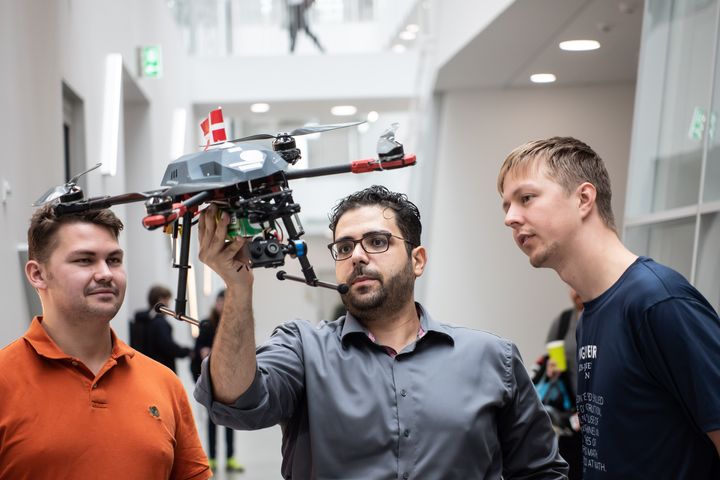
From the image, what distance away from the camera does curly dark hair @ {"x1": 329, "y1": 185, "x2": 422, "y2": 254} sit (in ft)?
8.91

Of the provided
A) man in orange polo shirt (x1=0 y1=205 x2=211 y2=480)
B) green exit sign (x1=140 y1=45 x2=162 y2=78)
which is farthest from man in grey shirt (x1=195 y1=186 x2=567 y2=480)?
green exit sign (x1=140 y1=45 x2=162 y2=78)

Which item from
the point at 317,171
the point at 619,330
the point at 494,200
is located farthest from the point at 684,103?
the point at 494,200

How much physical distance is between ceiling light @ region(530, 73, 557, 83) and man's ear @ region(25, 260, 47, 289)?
20.3ft

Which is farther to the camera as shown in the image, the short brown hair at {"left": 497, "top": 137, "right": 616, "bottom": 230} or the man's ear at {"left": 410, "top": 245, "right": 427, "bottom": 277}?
the man's ear at {"left": 410, "top": 245, "right": 427, "bottom": 277}

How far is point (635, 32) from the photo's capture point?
6.91 m

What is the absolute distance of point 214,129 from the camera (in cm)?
200

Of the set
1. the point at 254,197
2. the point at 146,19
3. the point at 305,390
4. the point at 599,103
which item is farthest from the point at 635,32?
the point at 254,197

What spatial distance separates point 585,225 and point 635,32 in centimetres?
495

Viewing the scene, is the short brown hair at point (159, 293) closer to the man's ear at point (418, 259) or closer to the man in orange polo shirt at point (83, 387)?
the man in orange polo shirt at point (83, 387)

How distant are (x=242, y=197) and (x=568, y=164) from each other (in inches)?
35.6

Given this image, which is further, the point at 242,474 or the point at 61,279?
the point at 242,474

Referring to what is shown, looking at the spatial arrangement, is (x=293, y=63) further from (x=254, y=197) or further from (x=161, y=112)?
(x=254, y=197)

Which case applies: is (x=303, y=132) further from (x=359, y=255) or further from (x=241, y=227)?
(x=359, y=255)

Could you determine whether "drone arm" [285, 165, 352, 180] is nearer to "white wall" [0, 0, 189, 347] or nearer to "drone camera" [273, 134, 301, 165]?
"drone camera" [273, 134, 301, 165]
